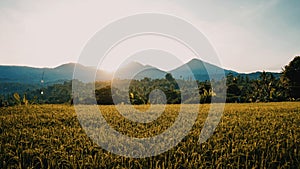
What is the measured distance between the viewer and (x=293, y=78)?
18031 mm

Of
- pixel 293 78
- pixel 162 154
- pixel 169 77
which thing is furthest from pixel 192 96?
pixel 162 154

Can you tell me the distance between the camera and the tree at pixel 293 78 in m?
17.5

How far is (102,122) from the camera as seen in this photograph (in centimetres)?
489

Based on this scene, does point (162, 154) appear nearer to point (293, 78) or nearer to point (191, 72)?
point (191, 72)

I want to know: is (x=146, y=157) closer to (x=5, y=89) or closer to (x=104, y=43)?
(x=104, y=43)

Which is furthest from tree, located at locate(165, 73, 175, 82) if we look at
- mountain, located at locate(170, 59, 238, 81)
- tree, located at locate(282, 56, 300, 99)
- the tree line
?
tree, located at locate(282, 56, 300, 99)

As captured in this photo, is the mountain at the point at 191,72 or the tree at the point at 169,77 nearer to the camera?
the mountain at the point at 191,72

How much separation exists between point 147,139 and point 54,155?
4.20 ft

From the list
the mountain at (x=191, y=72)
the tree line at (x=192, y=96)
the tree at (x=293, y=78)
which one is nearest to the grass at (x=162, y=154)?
the mountain at (x=191, y=72)

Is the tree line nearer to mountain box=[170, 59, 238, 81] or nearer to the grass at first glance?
mountain box=[170, 59, 238, 81]

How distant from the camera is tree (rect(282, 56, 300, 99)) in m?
17.5

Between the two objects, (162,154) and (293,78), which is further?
(293,78)

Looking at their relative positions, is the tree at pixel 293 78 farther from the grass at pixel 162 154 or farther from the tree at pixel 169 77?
the grass at pixel 162 154

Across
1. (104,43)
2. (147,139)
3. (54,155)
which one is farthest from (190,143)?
(104,43)
